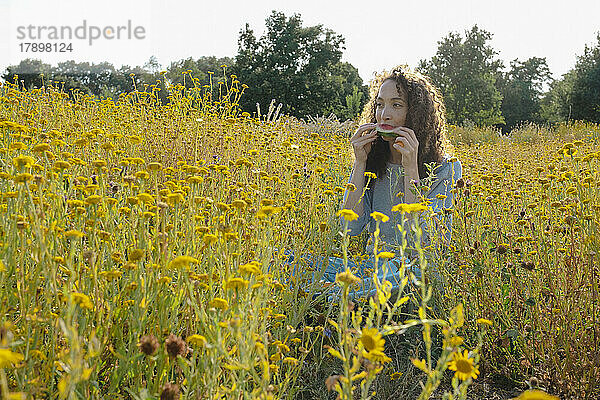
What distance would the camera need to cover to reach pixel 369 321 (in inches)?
38.0

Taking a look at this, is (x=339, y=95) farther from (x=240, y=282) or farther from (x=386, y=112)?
(x=240, y=282)

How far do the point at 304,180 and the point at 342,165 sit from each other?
139 centimetres

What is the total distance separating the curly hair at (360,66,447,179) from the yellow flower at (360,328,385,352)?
2246 millimetres

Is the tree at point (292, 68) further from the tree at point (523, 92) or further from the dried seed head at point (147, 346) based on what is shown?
the dried seed head at point (147, 346)

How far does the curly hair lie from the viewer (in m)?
3.07

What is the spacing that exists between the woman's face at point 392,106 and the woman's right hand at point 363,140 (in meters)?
0.14

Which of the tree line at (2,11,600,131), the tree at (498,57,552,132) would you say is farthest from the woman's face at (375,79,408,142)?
the tree at (498,57,552,132)

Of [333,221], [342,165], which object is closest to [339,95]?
[342,165]

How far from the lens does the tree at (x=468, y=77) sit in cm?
2570

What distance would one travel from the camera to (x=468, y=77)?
2711 cm

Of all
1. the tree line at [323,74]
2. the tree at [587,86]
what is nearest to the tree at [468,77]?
the tree line at [323,74]

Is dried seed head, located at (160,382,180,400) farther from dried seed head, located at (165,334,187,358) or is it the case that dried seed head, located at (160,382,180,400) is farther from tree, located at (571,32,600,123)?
tree, located at (571,32,600,123)

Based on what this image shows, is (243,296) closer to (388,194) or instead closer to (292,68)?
(388,194)

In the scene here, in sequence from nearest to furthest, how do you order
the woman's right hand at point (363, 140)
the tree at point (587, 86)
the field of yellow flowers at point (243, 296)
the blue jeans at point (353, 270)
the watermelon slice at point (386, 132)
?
the field of yellow flowers at point (243, 296) < the blue jeans at point (353, 270) < the watermelon slice at point (386, 132) < the woman's right hand at point (363, 140) < the tree at point (587, 86)
